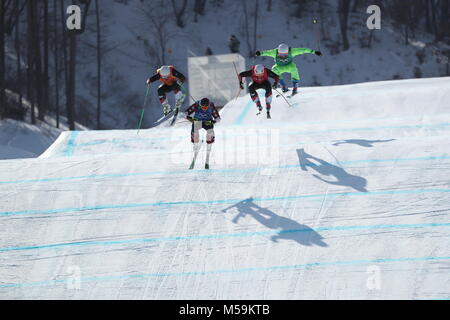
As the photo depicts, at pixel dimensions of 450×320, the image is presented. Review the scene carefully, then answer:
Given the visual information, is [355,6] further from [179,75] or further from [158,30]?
[179,75]

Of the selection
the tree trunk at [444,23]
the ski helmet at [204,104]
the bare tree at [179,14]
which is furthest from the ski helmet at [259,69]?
the tree trunk at [444,23]

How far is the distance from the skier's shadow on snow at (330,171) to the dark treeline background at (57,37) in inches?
557

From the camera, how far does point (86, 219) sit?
943 cm

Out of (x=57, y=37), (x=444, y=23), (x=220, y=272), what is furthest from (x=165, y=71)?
(x=444, y=23)

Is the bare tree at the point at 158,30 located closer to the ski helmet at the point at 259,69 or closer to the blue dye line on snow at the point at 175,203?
the ski helmet at the point at 259,69

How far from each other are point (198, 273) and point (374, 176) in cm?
349

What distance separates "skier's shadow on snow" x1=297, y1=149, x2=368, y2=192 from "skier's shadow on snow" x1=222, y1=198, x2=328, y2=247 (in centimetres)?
128

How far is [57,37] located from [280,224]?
74.3 ft

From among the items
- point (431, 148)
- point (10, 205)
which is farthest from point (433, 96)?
point (10, 205)

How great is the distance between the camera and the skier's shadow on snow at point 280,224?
8.55 metres

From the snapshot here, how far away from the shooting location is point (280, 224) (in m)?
8.95

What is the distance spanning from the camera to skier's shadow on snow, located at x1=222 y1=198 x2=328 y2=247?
8.55 metres

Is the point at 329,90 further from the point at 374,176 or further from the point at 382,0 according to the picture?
the point at 382,0

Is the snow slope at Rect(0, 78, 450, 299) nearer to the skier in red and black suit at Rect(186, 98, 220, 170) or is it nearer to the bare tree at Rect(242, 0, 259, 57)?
the skier in red and black suit at Rect(186, 98, 220, 170)
